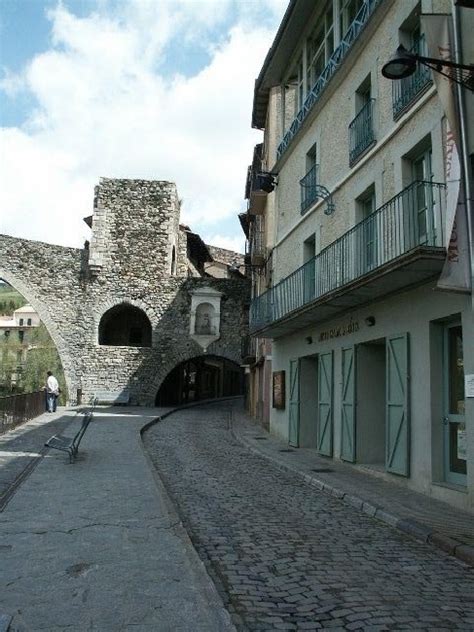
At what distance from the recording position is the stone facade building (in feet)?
89.9

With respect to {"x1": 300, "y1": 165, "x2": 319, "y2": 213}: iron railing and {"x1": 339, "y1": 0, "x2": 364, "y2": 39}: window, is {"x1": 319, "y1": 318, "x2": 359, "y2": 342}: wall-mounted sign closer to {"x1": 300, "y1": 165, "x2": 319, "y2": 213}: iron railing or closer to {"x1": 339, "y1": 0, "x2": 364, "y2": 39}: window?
{"x1": 300, "y1": 165, "x2": 319, "y2": 213}: iron railing

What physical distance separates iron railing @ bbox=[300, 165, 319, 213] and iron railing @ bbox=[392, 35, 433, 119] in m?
3.54

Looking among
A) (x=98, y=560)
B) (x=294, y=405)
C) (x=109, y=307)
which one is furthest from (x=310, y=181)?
(x=109, y=307)

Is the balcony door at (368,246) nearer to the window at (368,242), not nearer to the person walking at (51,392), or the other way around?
the window at (368,242)

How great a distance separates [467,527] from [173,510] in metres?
3.10

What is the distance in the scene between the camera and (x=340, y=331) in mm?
11617

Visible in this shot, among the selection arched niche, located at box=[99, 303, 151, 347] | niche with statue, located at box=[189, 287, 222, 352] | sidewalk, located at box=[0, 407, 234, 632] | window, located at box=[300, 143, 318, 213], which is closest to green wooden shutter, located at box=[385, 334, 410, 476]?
sidewalk, located at box=[0, 407, 234, 632]

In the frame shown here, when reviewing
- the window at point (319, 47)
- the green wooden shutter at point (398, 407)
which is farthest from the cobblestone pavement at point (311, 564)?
the window at point (319, 47)

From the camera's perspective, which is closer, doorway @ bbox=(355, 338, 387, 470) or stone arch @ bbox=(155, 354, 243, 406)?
doorway @ bbox=(355, 338, 387, 470)

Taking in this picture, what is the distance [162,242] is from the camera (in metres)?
28.4

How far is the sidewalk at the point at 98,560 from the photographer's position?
3.51 meters

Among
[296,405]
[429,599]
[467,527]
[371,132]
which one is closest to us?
[429,599]

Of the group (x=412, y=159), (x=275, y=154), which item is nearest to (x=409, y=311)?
(x=412, y=159)

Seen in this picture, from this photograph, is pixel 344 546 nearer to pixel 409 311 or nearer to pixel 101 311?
pixel 409 311
